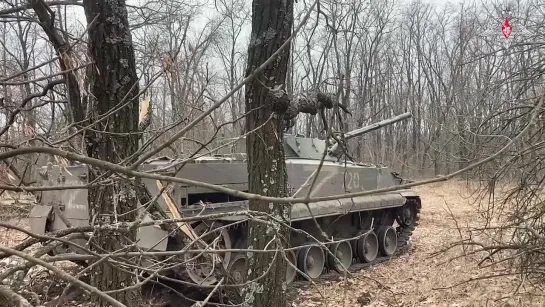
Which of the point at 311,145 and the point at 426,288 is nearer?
the point at 426,288

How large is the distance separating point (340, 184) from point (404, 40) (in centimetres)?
2915

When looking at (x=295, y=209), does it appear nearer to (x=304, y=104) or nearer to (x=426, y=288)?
(x=426, y=288)

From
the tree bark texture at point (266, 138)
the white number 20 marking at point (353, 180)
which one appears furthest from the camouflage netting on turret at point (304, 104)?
the white number 20 marking at point (353, 180)

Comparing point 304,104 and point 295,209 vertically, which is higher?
point 304,104


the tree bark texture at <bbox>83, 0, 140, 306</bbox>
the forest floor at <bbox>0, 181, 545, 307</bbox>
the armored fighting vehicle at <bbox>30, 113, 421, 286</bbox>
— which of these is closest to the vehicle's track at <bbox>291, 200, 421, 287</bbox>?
the armored fighting vehicle at <bbox>30, 113, 421, 286</bbox>

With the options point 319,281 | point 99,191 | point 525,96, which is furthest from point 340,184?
point 99,191

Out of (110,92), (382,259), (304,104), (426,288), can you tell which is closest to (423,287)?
(426,288)

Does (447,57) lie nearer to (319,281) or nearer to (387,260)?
(387,260)

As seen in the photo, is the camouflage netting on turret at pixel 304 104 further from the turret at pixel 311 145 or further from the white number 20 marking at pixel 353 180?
the turret at pixel 311 145

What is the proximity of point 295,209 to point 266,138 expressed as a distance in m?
2.51

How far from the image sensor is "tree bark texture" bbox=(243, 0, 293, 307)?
5.36 metres

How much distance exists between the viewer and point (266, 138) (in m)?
5.56

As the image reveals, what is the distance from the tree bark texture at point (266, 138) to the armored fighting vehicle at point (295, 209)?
1.28 ft

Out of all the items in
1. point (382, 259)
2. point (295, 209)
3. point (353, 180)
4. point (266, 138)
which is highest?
point (266, 138)
